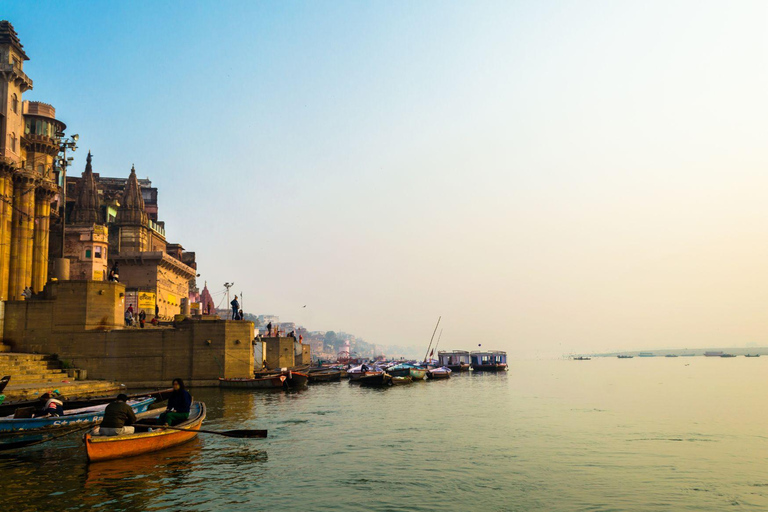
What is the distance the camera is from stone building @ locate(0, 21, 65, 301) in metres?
53.8

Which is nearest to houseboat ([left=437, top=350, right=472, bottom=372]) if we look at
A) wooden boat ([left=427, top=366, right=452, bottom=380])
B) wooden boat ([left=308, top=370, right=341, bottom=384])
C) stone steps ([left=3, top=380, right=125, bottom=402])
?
wooden boat ([left=427, top=366, right=452, bottom=380])

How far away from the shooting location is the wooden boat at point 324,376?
70.2 metres

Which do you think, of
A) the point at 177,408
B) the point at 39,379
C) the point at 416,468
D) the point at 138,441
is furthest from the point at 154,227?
the point at 416,468

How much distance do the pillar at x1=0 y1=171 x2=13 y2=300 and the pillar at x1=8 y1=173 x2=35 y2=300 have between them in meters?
0.99

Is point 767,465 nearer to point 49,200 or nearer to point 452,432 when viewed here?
point 452,432

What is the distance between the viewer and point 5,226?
5291 cm

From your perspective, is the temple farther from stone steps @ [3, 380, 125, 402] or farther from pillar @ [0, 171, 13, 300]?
stone steps @ [3, 380, 125, 402]

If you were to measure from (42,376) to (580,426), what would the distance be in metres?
33.9

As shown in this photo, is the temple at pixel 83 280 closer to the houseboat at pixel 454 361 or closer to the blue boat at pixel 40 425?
the blue boat at pixel 40 425

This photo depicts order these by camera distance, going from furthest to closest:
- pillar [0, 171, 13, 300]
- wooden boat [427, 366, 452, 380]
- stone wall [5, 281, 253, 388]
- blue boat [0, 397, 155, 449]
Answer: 1. wooden boat [427, 366, 452, 380]
2. pillar [0, 171, 13, 300]
3. stone wall [5, 281, 253, 388]
4. blue boat [0, 397, 155, 449]

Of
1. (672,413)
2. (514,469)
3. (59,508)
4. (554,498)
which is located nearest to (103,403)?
(59,508)

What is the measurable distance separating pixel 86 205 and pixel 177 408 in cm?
6328

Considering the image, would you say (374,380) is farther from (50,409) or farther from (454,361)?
(454,361)

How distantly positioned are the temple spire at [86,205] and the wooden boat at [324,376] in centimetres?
3390
